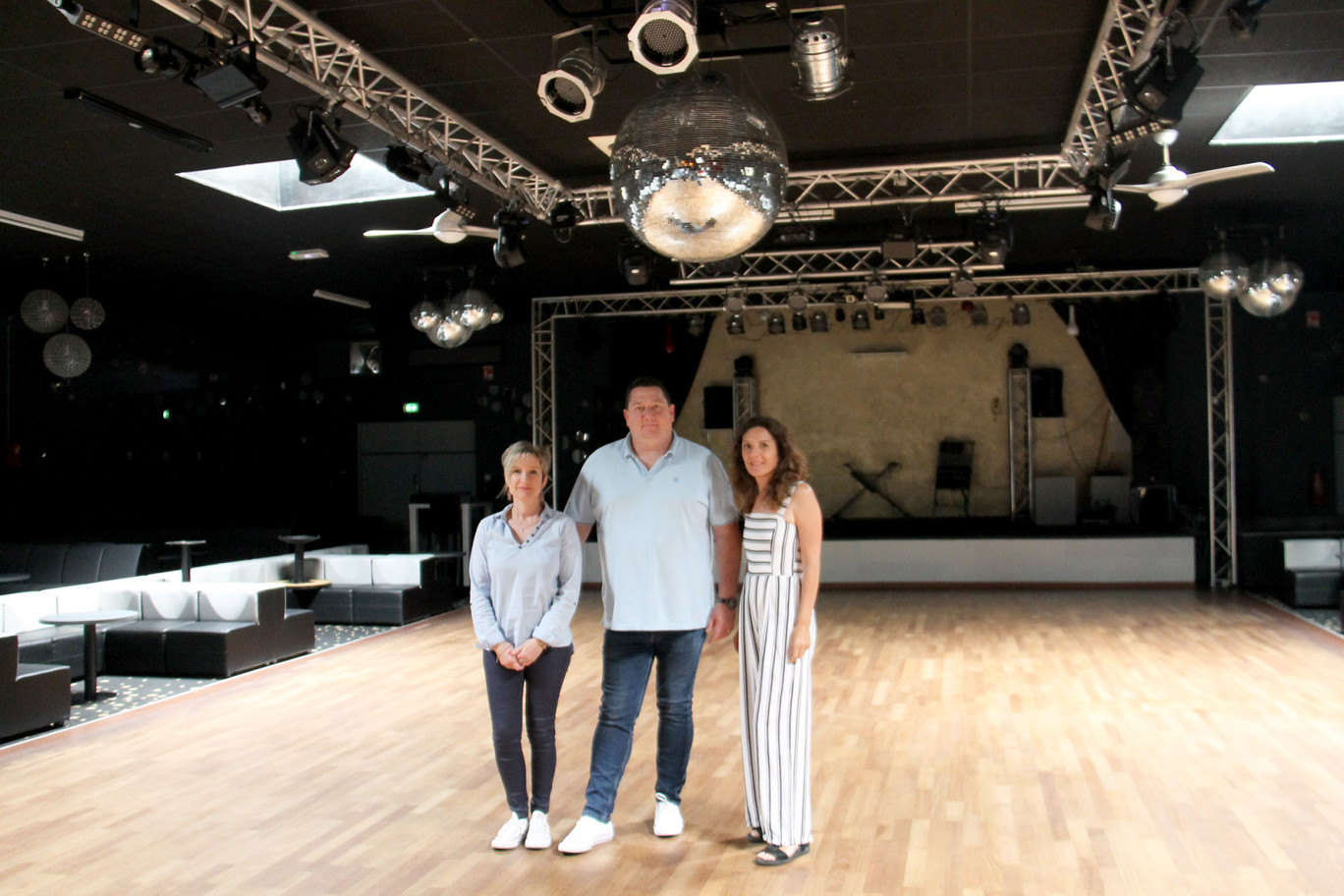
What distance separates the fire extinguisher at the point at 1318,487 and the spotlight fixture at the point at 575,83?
11.7 metres

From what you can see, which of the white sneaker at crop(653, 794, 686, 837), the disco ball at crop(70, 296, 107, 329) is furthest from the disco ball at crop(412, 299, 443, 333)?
the white sneaker at crop(653, 794, 686, 837)

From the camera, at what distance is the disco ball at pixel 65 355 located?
350 inches

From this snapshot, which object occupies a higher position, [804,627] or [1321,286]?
[1321,286]

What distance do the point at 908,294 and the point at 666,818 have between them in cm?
898

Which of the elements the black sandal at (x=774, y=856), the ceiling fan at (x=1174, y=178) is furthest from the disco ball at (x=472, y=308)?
the black sandal at (x=774, y=856)

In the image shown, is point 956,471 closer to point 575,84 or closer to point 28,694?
point 575,84

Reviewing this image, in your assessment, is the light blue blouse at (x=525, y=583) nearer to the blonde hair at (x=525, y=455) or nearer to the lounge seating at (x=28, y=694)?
the blonde hair at (x=525, y=455)

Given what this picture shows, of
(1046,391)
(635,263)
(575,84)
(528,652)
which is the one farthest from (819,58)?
(1046,391)

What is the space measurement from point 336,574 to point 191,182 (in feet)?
12.6

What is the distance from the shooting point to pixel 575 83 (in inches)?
162

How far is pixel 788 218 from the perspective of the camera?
8523 millimetres

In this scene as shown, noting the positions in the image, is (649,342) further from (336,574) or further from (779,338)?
(336,574)

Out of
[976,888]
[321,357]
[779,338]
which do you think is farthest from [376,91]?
[321,357]

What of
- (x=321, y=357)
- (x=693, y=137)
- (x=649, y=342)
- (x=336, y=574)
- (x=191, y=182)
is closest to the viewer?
(x=693, y=137)
